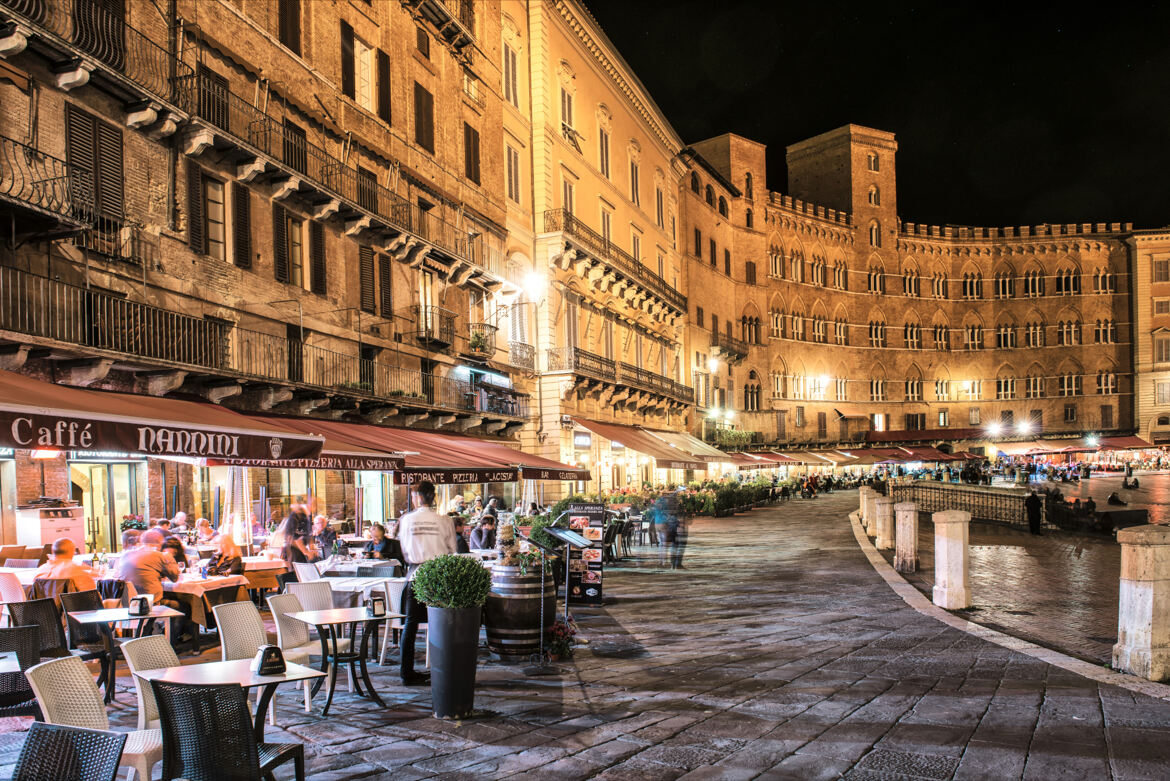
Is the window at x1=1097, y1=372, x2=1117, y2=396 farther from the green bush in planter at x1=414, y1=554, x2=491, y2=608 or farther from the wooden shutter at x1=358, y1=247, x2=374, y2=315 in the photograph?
the green bush in planter at x1=414, y1=554, x2=491, y2=608

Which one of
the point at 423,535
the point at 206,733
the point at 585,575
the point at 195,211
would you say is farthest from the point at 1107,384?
the point at 206,733

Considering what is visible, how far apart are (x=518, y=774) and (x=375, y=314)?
16228 millimetres

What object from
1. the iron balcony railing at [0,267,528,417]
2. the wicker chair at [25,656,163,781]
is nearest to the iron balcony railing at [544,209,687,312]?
the iron balcony railing at [0,267,528,417]

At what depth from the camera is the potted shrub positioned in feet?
21.5

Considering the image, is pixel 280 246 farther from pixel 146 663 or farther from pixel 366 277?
pixel 146 663

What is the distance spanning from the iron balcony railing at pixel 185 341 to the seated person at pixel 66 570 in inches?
147

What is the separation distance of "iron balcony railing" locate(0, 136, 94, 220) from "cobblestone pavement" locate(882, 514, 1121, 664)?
41.7 feet

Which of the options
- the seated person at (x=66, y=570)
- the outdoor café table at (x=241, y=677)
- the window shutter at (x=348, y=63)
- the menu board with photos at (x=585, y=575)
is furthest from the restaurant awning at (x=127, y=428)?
the window shutter at (x=348, y=63)

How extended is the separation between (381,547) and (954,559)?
24.5 feet

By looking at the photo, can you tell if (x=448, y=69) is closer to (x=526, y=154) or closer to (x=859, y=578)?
(x=526, y=154)

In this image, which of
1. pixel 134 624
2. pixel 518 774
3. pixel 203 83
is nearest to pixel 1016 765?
pixel 518 774

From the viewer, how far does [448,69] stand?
78.7 feet

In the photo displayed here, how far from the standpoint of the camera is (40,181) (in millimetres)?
11672

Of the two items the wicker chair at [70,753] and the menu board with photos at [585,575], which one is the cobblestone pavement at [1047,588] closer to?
the menu board with photos at [585,575]
